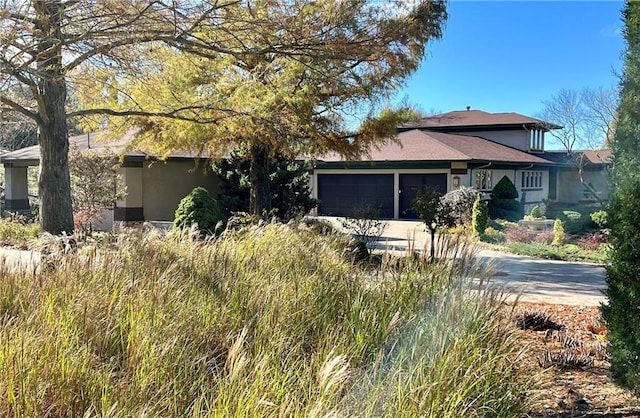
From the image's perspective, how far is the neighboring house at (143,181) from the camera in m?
18.6

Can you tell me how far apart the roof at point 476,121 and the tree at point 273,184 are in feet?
44.1

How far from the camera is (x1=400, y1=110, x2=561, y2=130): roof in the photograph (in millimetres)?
31875

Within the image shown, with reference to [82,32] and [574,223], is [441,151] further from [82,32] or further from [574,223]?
[82,32]

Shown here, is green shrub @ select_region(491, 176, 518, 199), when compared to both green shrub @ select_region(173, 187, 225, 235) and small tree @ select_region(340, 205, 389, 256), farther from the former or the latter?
green shrub @ select_region(173, 187, 225, 235)

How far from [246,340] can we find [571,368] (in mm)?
2960

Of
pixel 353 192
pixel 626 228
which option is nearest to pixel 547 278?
pixel 626 228

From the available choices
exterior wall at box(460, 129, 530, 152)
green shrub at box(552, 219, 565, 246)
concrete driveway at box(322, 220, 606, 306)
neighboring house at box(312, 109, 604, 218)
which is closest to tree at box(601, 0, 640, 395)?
concrete driveway at box(322, 220, 606, 306)

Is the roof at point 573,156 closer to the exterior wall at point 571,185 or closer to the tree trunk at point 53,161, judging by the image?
the exterior wall at point 571,185

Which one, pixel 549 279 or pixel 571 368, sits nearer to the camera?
pixel 571 368

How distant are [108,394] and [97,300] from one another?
4.50 feet

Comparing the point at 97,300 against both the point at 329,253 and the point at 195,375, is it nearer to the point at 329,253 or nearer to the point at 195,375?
the point at 195,375

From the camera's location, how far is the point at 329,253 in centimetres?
605

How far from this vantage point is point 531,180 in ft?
99.4

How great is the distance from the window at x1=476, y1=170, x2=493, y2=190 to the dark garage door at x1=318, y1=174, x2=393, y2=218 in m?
4.03
